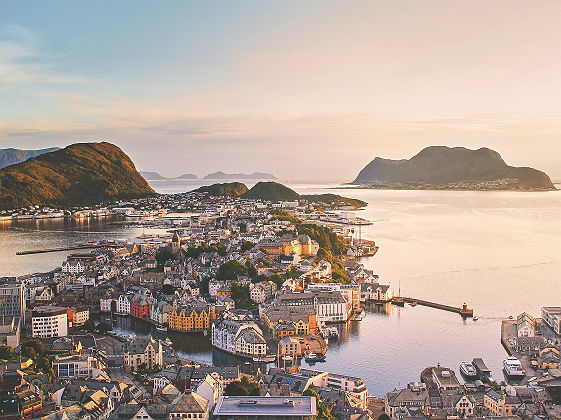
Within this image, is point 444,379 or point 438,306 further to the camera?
point 438,306

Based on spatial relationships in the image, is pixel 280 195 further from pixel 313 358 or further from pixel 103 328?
pixel 313 358

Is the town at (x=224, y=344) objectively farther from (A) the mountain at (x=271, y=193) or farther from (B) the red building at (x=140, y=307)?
(A) the mountain at (x=271, y=193)

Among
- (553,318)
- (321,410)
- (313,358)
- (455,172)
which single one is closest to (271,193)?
(553,318)

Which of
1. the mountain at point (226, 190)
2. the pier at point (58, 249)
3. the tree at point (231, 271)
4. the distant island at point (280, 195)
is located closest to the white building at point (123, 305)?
the tree at point (231, 271)

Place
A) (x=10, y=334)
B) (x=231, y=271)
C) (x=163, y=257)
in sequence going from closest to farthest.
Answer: (x=10, y=334) < (x=231, y=271) < (x=163, y=257)

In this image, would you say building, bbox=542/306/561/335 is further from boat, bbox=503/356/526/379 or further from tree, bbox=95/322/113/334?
tree, bbox=95/322/113/334

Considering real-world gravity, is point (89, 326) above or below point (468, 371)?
above

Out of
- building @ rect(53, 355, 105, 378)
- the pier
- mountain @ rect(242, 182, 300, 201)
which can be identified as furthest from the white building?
mountain @ rect(242, 182, 300, 201)
